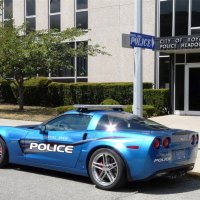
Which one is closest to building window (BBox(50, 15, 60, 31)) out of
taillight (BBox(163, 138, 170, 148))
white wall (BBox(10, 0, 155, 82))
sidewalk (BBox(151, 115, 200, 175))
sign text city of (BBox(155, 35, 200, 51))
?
white wall (BBox(10, 0, 155, 82))

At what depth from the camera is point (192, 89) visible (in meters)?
20.5

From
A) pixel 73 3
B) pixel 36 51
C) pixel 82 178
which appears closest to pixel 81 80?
pixel 73 3

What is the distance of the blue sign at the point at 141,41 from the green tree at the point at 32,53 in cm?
1038

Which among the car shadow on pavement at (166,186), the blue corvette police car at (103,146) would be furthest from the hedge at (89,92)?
the car shadow on pavement at (166,186)

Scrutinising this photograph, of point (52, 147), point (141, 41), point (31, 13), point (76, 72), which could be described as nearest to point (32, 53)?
point (76, 72)

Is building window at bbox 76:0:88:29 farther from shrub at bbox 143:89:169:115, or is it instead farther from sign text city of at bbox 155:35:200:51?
sign text city of at bbox 155:35:200:51

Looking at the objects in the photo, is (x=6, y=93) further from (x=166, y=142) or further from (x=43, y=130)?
(x=166, y=142)

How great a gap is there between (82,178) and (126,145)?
4.86 feet

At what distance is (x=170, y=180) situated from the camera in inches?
316

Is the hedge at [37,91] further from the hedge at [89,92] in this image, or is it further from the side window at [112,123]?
the side window at [112,123]

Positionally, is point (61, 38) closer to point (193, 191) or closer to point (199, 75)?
point (199, 75)

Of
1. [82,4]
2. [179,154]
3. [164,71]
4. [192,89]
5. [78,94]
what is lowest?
[179,154]

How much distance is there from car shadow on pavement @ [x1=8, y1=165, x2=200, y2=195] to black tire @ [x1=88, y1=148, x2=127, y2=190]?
20 cm

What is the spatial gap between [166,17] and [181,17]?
34.9 inches
